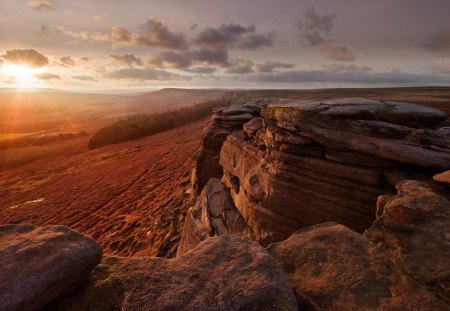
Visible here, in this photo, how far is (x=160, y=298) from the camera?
436 centimetres

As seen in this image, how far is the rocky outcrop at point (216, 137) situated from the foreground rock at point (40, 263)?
14.6m

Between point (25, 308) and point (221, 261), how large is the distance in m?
3.11

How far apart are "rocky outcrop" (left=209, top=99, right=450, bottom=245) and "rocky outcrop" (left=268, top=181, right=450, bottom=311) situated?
1.77m

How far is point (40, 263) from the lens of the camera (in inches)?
181

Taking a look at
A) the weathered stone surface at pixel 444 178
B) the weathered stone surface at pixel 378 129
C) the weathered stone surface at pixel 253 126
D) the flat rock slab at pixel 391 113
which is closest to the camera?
the weathered stone surface at pixel 444 178

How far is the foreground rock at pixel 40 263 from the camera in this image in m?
4.18

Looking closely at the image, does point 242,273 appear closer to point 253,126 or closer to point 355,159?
point 355,159

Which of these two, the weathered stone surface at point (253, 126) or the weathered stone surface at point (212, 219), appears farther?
the weathered stone surface at point (253, 126)

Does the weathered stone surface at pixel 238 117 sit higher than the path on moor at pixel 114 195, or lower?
higher

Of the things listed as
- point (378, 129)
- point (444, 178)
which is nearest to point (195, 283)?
point (444, 178)

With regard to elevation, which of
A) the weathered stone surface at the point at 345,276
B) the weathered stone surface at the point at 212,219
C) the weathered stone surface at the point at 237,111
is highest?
the weathered stone surface at the point at 237,111

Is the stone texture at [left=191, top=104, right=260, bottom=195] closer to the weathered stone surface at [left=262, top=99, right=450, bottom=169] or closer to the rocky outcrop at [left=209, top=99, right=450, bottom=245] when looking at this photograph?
the rocky outcrop at [left=209, top=99, right=450, bottom=245]

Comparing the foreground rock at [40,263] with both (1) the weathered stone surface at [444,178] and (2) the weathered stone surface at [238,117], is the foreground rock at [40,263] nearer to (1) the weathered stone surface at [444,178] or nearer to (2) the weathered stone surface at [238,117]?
(1) the weathered stone surface at [444,178]

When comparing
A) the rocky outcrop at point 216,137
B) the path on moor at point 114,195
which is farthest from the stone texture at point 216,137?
the path on moor at point 114,195
